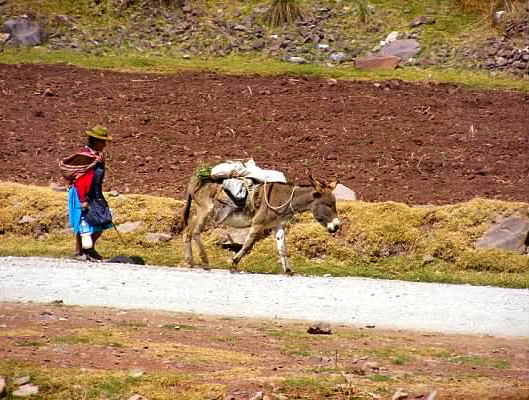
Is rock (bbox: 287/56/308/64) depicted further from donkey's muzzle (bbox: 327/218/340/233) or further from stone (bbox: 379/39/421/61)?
donkey's muzzle (bbox: 327/218/340/233)

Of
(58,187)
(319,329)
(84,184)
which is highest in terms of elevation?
(319,329)

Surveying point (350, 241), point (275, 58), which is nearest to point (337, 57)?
point (275, 58)

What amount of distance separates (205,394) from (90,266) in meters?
6.26

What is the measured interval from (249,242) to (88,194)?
2354 millimetres

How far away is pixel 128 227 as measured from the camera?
19031 millimetres

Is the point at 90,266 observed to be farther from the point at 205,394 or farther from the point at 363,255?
the point at 205,394

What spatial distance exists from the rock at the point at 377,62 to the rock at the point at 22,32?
317 inches

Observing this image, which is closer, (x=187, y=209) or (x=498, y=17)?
(x=187, y=209)

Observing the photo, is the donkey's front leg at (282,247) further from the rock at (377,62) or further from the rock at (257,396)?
the rock at (377,62)

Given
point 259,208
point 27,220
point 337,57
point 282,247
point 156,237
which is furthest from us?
point 337,57

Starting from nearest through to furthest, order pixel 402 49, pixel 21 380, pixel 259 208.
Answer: pixel 21 380 < pixel 259 208 < pixel 402 49

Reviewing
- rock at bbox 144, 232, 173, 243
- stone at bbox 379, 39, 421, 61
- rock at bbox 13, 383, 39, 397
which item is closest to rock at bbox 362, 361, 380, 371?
rock at bbox 13, 383, 39, 397

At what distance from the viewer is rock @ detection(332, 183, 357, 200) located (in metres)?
20.2

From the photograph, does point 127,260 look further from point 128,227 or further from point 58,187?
point 58,187
